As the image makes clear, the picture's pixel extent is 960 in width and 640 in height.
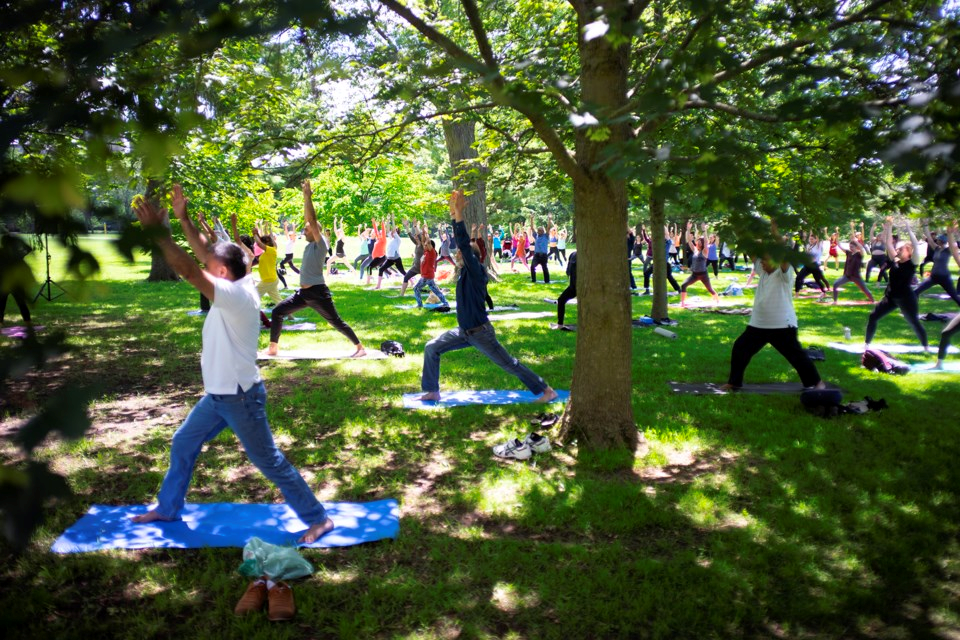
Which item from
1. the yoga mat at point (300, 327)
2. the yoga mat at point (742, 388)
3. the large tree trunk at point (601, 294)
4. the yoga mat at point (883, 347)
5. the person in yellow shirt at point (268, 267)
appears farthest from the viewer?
the yoga mat at point (300, 327)

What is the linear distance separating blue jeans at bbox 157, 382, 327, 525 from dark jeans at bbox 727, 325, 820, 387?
18.2 feet

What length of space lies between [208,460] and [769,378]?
6962mm

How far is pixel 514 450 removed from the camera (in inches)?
229

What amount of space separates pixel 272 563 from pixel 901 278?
400 inches

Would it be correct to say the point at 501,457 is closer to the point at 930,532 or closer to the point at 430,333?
the point at 930,532

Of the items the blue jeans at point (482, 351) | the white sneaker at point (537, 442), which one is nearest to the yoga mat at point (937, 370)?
the blue jeans at point (482, 351)

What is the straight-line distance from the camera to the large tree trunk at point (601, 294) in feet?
18.4

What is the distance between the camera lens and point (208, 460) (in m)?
5.86

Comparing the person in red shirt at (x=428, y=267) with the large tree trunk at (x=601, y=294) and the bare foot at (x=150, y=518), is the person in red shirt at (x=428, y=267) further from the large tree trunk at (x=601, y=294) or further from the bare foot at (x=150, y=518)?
the bare foot at (x=150, y=518)

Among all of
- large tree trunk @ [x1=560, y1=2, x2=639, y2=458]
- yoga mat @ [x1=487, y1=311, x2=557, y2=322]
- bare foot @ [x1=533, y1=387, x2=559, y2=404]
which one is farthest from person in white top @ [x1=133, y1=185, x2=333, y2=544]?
yoga mat @ [x1=487, y1=311, x2=557, y2=322]

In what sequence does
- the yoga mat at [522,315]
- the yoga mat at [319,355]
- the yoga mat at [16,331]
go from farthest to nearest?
the yoga mat at [522,315] → the yoga mat at [319,355] → the yoga mat at [16,331]

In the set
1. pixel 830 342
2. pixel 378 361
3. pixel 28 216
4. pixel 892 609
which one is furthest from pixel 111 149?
pixel 830 342

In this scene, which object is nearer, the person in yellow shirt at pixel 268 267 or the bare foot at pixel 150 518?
the bare foot at pixel 150 518

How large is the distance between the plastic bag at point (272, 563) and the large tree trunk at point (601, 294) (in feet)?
9.52
